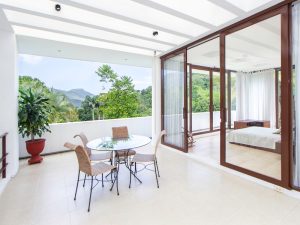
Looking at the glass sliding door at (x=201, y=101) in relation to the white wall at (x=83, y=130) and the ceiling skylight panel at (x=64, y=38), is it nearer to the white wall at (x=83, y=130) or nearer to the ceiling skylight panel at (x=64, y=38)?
the white wall at (x=83, y=130)

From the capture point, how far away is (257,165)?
11.5 feet

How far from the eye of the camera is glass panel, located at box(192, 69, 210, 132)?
24.5 feet

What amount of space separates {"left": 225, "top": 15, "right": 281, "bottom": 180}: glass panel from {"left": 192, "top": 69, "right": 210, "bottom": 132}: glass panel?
46.6 inches

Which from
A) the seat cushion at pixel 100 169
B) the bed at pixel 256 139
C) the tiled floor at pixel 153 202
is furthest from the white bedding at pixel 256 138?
the seat cushion at pixel 100 169

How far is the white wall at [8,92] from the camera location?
129 inches

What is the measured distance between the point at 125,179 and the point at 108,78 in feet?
14.9

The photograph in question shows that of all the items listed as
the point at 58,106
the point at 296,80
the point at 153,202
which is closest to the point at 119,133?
the point at 153,202

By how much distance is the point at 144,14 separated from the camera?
3.06m

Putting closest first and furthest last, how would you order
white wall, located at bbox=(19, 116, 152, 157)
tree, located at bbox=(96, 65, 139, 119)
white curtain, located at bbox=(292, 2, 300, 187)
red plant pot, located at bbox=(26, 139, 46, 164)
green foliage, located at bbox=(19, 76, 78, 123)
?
white curtain, located at bbox=(292, 2, 300, 187) → red plant pot, located at bbox=(26, 139, 46, 164) → white wall, located at bbox=(19, 116, 152, 157) → green foliage, located at bbox=(19, 76, 78, 123) → tree, located at bbox=(96, 65, 139, 119)

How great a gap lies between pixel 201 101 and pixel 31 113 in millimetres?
6382

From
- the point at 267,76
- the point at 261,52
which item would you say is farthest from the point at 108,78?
the point at 267,76

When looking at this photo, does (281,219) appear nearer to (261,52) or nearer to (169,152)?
(169,152)

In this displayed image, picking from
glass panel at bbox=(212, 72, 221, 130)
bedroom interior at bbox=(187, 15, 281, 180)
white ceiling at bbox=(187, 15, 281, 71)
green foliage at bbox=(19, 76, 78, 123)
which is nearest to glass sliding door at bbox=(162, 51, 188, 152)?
bedroom interior at bbox=(187, 15, 281, 180)

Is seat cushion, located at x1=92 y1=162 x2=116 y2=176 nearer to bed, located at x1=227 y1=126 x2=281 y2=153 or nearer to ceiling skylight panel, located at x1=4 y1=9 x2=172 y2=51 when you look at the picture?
ceiling skylight panel, located at x1=4 y1=9 x2=172 y2=51
